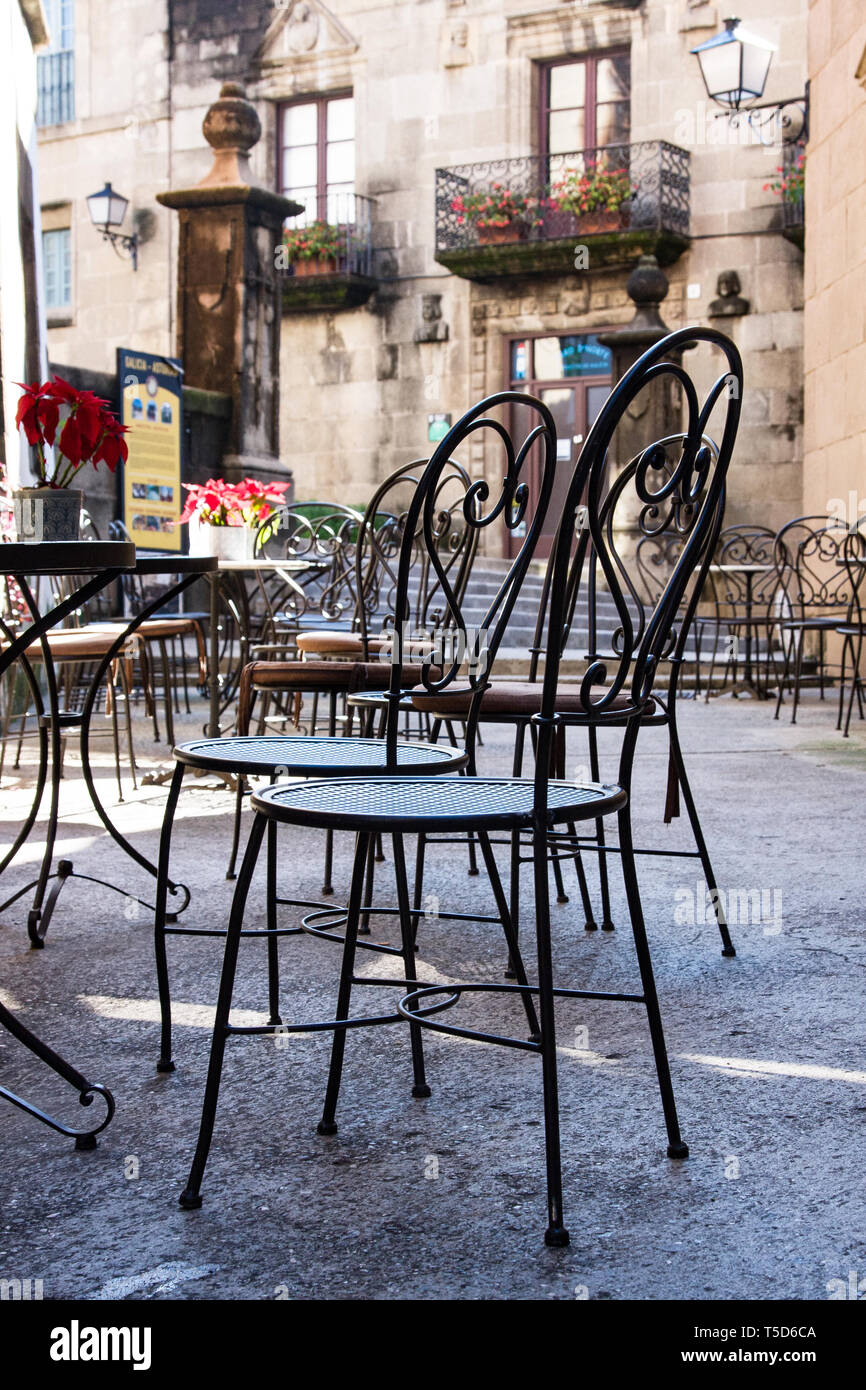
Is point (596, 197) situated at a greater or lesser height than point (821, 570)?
greater

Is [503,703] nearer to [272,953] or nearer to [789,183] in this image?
[272,953]

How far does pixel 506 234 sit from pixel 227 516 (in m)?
14.0

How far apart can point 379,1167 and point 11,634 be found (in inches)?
72.1

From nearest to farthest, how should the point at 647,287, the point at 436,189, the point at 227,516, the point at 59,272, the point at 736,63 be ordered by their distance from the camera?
the point at 227,516
the point at 736,63
the point at 647,287
the point at 436,189
the point at 59,272

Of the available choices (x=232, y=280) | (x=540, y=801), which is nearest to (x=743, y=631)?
(x=232, y=280)

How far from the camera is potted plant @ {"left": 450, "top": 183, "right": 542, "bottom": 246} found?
60.2ft

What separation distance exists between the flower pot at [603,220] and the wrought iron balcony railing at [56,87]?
348 inches

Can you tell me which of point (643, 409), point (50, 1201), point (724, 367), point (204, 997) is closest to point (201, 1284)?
point (50, 1201)

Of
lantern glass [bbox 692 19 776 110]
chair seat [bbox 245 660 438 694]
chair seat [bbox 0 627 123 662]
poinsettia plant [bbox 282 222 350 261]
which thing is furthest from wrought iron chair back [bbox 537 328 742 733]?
poinsettia plant [bbox 282 222 350 261]

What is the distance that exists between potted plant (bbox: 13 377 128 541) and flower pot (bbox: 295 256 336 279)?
685 inches

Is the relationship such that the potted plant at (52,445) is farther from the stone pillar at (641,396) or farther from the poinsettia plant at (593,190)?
the poinsettia plant at (593,190)

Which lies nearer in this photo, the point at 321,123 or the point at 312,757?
the point at 312,757

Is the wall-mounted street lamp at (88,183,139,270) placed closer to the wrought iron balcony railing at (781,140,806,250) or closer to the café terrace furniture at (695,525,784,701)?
the wrought iron balcony railing at (781,140,806,250)

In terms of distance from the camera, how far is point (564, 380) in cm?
1909
